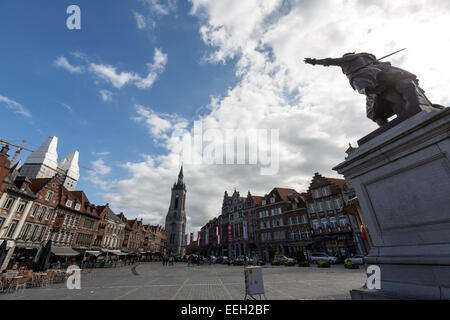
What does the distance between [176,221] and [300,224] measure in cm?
7138

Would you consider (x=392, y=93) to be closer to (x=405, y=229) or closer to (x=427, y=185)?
(x=427, y=185)

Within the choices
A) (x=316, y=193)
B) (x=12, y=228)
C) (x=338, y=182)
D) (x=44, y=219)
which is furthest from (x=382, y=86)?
(x=44, y=219)

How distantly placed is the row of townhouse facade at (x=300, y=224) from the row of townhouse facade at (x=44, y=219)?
32.0 meters

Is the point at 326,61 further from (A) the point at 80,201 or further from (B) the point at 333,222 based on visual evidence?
(A) the point at 80,201

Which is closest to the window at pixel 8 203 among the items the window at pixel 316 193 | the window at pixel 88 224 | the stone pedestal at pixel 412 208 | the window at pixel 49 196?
the window at pixel 49 196

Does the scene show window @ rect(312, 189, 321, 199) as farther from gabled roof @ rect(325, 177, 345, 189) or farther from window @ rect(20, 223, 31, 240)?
window @ rect(20, 223, 31, 240)

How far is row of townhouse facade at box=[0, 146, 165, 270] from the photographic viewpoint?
73.2ft

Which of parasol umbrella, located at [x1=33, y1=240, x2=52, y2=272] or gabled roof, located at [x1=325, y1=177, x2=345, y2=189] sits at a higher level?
gabled roof, located at [x1=325, y1=177, x2=345, y2=189]

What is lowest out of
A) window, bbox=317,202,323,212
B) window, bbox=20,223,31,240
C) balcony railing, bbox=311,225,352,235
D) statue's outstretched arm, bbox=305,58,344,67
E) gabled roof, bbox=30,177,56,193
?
window, bbox=20,223,31,240

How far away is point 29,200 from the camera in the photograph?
987 inches

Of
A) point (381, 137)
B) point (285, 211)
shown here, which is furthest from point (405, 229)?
point (285, 211)

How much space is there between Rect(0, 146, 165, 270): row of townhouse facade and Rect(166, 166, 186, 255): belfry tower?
173 ft

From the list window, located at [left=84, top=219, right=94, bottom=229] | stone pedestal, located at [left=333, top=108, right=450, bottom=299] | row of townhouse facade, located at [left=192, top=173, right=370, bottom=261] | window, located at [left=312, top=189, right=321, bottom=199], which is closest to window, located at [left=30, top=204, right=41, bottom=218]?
window, located at [left=84, top=219, right=94, bottom=229]

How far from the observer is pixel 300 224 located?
3762cm
